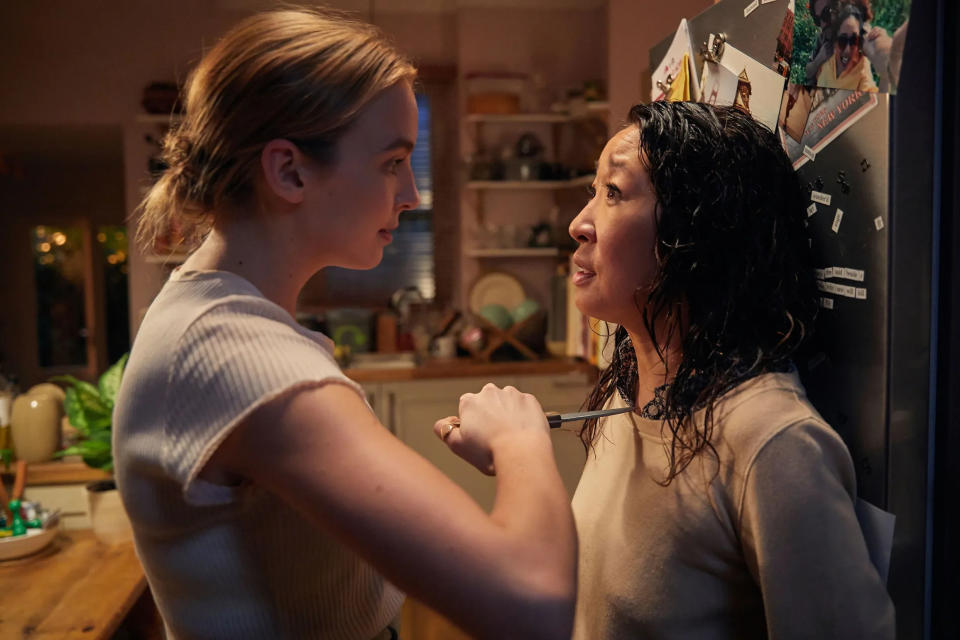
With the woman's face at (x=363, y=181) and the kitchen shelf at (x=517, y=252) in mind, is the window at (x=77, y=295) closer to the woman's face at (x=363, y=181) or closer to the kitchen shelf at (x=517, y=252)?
the kitchen shelf at (x=517, y=252)

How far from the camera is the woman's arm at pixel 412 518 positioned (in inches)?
24.8

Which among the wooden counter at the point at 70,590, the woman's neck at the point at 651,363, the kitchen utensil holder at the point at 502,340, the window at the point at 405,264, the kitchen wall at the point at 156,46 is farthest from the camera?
the window at the point at 405,264

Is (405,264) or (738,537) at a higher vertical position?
(405,264)

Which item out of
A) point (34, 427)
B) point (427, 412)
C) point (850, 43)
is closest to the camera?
point (850, 43)

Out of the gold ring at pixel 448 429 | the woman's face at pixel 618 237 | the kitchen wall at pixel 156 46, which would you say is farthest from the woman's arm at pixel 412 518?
the kitchen wall at pixel 156 46

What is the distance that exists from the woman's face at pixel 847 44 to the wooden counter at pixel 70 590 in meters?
1.58

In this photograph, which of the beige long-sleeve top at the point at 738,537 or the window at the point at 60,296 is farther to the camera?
the window at the point at 60,296

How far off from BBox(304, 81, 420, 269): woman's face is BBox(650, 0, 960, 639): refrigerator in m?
0.46

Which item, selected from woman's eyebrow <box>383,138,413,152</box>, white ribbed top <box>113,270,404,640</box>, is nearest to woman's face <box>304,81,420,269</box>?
woman's eyebrow <box>383,138,413,152</box>

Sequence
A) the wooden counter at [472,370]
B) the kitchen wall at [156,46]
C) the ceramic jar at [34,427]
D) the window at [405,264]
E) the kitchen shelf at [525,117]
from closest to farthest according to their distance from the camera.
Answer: the ceramic jar at [34,427] → the wooden counter at [472,370] → the kitchen shelf at [525,117] → the kitchen wall at [156,46] → the window at [405,264]

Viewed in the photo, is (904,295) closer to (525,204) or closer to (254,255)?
(254,255)

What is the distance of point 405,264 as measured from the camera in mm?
4648

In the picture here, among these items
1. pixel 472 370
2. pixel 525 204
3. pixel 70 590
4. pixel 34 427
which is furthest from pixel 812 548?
pixel 525 204

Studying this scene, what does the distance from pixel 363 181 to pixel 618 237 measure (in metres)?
0.32
